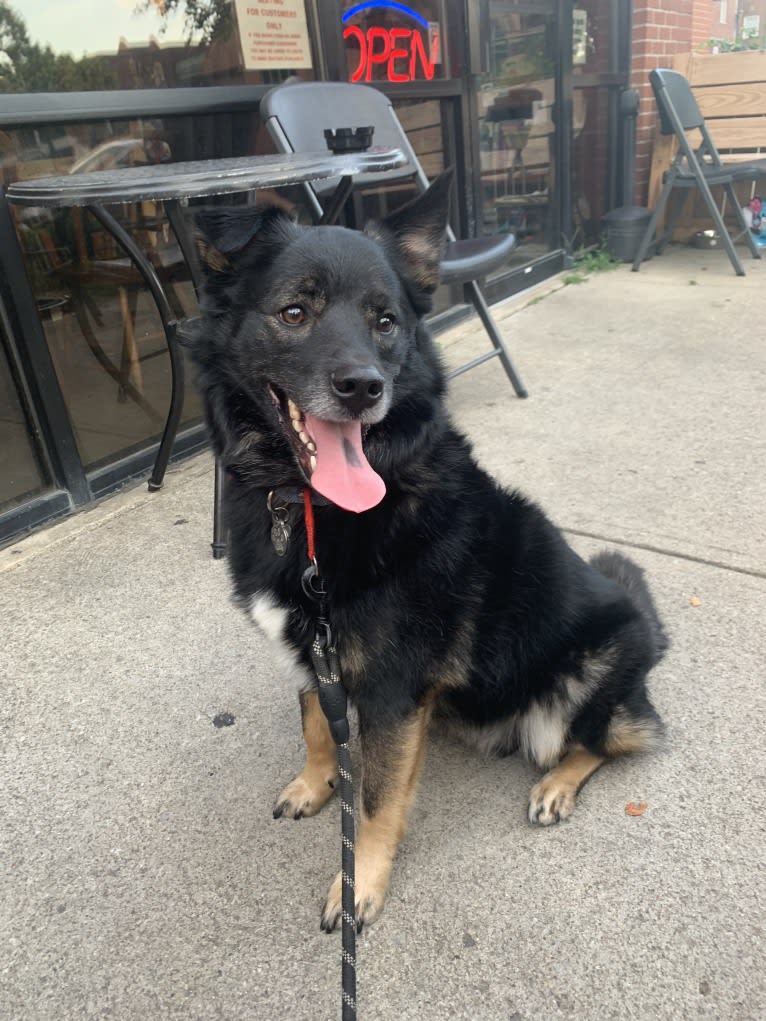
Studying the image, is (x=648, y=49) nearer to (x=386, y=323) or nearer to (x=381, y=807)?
(x=386, y=323)

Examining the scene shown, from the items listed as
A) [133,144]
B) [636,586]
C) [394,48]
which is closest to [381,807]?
[636,586]

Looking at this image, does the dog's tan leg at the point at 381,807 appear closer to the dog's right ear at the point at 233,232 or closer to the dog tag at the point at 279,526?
the dog tag at the point at 279,526

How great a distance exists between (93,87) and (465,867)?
3.49m

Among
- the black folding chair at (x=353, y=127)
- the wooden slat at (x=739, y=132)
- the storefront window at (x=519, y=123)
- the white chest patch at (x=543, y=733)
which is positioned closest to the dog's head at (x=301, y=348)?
the white chest patch at (x=543, y=733)

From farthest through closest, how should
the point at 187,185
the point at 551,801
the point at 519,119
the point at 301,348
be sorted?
the point at 519,119, the point at 187,185, the point at 551,801, the point at 301,348

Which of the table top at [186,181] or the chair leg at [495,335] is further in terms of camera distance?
the chair leg at [495,335]

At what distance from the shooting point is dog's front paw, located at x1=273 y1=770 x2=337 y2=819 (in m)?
1.93

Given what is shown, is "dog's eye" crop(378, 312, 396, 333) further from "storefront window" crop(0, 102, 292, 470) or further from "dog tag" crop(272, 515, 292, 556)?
"storefront window" crop(0, 102, 292, 470)

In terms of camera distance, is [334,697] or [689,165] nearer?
[334,697]

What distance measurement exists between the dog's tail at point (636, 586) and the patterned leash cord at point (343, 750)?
0.94 m

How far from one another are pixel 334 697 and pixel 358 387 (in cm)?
66

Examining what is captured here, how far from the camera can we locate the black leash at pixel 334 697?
1.43 metres

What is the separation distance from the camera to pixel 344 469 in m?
1.62

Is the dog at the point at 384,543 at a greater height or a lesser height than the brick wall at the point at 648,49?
lesser
